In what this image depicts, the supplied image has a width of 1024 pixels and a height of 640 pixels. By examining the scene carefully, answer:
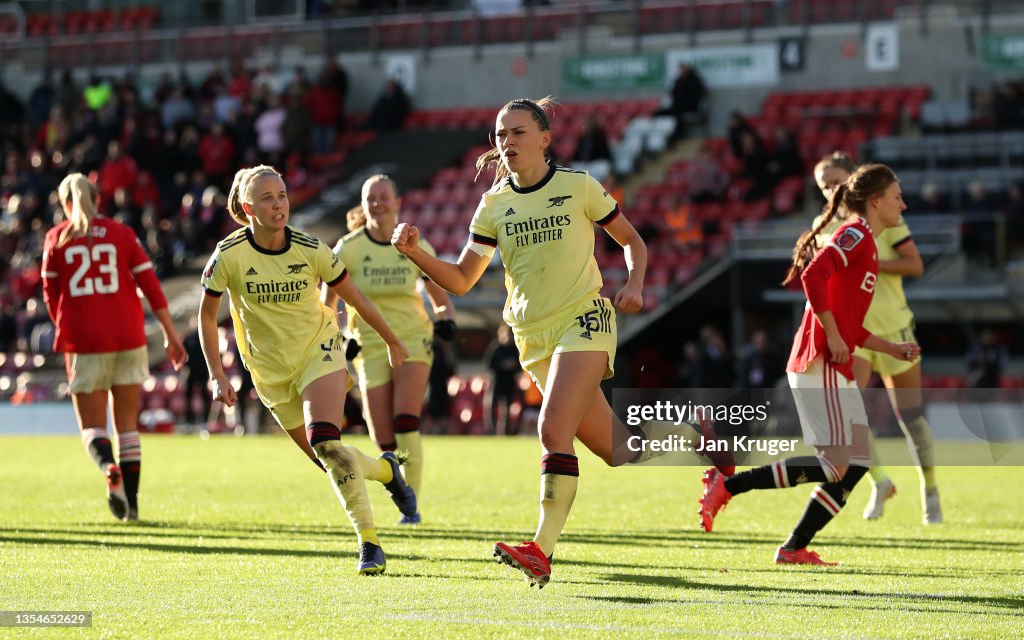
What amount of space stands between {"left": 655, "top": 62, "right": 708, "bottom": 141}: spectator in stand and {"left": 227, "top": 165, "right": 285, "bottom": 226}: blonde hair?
20484 millimetres

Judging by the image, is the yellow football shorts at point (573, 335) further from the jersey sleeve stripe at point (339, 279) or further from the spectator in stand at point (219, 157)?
the spectator in stand at point (219, 157)

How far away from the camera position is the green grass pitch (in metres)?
5.96

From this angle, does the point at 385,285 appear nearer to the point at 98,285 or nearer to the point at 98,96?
the point at 98,285

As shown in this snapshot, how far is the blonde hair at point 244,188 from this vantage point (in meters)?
7.90

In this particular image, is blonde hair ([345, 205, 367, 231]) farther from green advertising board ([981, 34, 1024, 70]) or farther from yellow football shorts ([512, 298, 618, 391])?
green advertising board ([981, 34, 1024, 70])

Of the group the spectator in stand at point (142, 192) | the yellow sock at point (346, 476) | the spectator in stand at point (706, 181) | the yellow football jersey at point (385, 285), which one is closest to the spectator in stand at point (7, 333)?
the spectator in stand at point (142, 192)

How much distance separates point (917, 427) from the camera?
35.3 ft

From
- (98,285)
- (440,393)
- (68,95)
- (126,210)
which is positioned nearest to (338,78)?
(126,210)

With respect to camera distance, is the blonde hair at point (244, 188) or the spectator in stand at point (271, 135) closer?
the blonde hair at point (244, 188)

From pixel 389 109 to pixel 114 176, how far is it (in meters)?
5.41

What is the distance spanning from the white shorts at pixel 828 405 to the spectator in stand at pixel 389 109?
23424mm

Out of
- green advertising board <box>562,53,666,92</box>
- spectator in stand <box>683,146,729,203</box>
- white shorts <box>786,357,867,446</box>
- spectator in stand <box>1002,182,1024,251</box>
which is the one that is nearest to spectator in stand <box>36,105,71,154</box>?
green advertising board <box>562,53,666,92</box>

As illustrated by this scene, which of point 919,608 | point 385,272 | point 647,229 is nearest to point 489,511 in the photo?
point 385,272

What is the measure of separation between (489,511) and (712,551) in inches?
113
